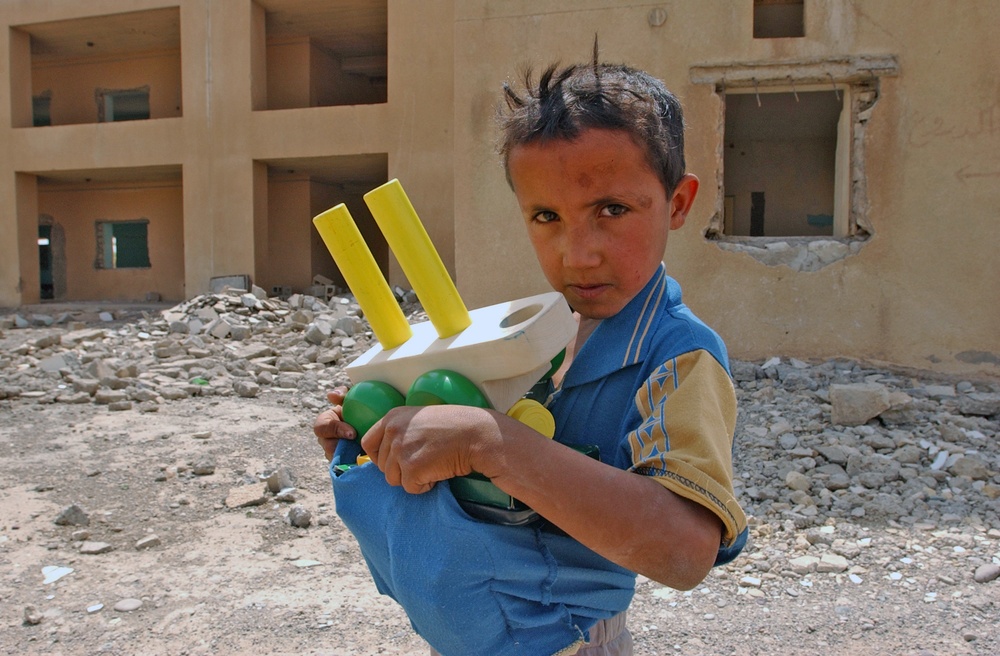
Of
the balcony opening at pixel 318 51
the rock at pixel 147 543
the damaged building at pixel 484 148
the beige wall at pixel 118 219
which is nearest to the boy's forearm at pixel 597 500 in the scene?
the damaged building at pixel 484 148

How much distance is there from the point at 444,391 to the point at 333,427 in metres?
0.30

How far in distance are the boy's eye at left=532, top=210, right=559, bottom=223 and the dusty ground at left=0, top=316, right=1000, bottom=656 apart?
1951 millimetres

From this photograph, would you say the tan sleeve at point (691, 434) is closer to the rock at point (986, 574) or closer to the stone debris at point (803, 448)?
the stone debris at point (803, 448)

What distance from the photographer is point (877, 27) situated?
5.77 metres

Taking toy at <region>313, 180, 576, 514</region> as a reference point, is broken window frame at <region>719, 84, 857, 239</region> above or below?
above

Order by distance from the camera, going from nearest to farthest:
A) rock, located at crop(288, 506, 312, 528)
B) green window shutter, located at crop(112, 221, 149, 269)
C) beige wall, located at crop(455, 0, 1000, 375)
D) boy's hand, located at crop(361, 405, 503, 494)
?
boy's hand, located at crop(361, 405, 503, 494), rock, located at crop(288, 506, 312, 528), beige wall, located at crop(455, 0, 1000, 375), green window shutter, located at crop(112, 221, 149, 269)

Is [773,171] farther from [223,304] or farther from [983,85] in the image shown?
[223,304]

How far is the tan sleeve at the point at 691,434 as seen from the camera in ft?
2.42

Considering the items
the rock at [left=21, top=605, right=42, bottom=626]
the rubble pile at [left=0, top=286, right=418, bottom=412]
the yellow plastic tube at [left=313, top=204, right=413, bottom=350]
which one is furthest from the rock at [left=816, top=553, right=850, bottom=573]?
the rubble pile at [left=0, top=286, right=418, bottom=412]

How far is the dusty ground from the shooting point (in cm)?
246

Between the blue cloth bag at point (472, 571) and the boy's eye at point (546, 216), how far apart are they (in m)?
0.39

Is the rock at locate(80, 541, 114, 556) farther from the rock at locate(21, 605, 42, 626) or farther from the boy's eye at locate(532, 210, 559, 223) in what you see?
the boy's eye at locate(532, 210, 559, 223)

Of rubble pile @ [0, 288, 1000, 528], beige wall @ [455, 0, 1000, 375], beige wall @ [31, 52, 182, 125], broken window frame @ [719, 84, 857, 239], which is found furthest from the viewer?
beige wall @ [31, 52, 182, 125]

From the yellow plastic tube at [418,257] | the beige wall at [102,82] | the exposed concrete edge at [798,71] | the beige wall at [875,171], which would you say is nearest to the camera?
the yellow plastic tube at [418,257]
